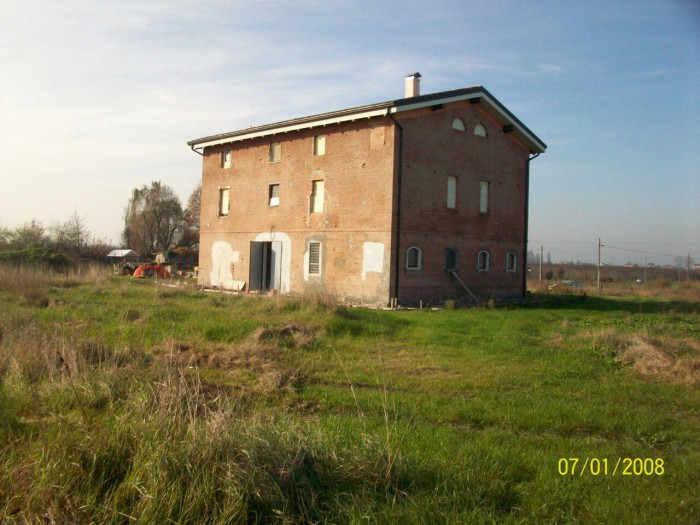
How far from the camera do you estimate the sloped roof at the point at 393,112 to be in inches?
852

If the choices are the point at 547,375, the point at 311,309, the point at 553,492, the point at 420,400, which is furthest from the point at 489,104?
the point at 553,492

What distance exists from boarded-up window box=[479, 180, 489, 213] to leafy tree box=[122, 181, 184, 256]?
157 ft

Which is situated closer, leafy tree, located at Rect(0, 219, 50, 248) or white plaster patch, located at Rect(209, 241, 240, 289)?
white plaster patch, located at Rect(209, 241, 240, 289)

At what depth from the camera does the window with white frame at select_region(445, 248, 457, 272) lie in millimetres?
23922

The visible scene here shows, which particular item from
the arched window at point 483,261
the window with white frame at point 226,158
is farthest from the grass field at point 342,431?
the window with white frame at point 226,158

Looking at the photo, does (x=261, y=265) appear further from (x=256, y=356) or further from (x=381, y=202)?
(x=256, y=356)

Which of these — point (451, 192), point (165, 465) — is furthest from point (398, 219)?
point (165, 465)

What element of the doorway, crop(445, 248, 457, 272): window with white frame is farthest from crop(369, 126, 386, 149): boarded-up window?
the doorway

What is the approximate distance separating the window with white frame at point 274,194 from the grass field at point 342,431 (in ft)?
47.5

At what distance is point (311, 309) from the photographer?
1568 centimetres

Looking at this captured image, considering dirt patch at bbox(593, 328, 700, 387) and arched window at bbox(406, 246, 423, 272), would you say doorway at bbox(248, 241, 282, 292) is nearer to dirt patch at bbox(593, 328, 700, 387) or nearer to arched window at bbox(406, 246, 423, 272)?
arched window at bbox(406, 246, 423, 272)

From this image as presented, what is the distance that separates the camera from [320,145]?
24.7 m

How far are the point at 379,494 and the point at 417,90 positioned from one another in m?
23.1

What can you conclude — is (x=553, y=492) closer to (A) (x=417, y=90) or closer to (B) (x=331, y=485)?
(B) (x=331, y=485)
